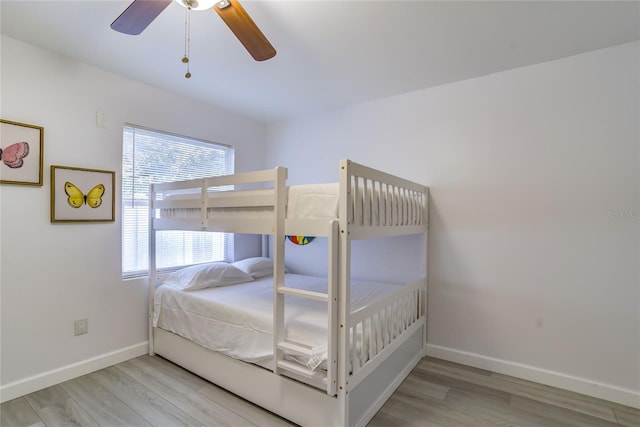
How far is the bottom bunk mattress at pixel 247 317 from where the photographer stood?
71.4 inches

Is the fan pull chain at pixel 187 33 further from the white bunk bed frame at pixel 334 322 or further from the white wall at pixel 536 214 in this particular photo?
the white wall at pixel 536 214

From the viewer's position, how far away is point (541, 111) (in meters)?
2.26

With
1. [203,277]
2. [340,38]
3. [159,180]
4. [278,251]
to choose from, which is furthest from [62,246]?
[340,38]

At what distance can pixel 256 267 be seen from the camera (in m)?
3.16

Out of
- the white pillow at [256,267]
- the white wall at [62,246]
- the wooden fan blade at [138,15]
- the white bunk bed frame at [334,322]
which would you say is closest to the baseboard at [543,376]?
the white bunk bed frame at [334,322]

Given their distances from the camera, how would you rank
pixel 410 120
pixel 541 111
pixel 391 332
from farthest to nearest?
pixel 410 120 → pixel 541 111 → pixel 391 332

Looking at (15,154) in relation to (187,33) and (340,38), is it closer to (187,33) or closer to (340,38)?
(187,33)

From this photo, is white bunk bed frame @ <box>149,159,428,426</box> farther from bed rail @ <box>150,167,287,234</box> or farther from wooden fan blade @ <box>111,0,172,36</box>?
wooden fan blade @ <box>111,0,172,36</box>

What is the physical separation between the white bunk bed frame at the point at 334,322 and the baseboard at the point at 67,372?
1.29 ft

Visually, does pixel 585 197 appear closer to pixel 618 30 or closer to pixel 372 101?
pixel 618 30

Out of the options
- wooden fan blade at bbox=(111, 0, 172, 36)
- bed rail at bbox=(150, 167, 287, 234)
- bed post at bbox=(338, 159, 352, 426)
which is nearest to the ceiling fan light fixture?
wooden fan blade at bbox=(111, 0, 172, 36)

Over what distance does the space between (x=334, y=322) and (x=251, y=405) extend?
3.04ft

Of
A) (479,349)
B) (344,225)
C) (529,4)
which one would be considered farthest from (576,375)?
(529,4)

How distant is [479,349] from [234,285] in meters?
2.11
